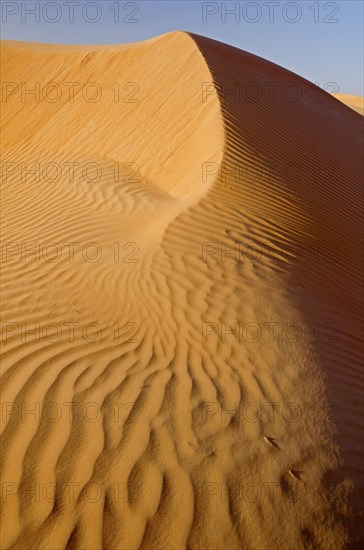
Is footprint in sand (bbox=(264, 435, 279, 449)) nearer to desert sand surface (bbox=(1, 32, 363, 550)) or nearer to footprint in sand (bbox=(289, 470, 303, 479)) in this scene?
desert sand surface (bbox=(1, 32, 363, 550))

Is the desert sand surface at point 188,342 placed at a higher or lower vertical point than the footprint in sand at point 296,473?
higher

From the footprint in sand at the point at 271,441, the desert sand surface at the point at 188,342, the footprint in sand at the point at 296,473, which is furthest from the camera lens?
the footprint in sand at the point at 271,441

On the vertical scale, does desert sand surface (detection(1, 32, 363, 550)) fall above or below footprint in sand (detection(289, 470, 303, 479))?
above

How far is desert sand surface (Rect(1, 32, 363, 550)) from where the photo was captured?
2809 millimetres

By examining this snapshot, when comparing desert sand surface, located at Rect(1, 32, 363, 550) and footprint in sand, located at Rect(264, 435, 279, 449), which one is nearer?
desert sand surface, located at Rect(1, 32, 363, 550)

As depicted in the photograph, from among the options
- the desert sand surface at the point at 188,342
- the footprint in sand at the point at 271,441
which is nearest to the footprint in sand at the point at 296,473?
the desert sand surface at the point at 188,342

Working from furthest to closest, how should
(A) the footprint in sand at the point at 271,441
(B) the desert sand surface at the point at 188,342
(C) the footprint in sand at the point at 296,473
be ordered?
(A) the footprint in sand at the point at 271,441, (C) the footprint in sand at the point at 296,473, (B) the desert sand surface at the point at 188,342

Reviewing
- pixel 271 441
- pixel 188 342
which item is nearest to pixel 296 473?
pixel 271 441

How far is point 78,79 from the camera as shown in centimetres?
1430

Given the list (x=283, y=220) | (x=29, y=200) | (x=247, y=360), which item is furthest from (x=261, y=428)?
(x=29, y=200)

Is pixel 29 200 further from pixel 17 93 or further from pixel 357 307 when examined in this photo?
pixel 17 93

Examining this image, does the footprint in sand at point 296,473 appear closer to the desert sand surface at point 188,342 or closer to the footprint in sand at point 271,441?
the desert sand surface at point 188,342

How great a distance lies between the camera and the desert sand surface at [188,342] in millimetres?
2809

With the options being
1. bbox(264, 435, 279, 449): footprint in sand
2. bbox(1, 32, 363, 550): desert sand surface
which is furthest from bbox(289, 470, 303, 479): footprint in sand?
bbox(264, 435, 279, 449): footprint in sand
